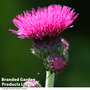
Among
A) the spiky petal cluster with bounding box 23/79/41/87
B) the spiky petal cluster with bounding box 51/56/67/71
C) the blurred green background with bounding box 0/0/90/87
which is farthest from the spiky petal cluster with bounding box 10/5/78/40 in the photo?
the blurred green background with bounding box 0/0/90/87

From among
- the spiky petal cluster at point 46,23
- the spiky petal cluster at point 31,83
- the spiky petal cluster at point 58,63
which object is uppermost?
the spiky petal cluster at point 46,23

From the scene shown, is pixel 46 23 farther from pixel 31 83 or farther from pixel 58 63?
pixel 31 83

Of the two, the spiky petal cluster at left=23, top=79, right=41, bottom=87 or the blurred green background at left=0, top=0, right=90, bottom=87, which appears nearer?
the spiky petal cluster at left=23, top=79, right=41, bottom=87

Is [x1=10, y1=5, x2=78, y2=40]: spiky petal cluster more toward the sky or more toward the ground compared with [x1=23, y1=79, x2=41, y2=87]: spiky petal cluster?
more toward the sky

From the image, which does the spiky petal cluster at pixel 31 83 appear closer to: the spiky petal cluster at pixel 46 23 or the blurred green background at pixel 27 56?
the spiky petal cluster at pixel 46 23

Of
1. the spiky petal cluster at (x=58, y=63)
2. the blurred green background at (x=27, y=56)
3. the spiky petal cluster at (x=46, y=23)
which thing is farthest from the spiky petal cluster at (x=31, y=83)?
the blurred green background at (x=27, y=56)

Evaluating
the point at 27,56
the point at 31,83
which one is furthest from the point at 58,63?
the point at 27,56

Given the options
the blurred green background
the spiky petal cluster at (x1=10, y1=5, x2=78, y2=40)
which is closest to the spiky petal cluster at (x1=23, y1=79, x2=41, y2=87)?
the spiky petal cluster at (x1=10, y1=5, x2=78, y2=40)

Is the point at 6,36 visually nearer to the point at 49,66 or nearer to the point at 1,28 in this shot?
the point at 1,28

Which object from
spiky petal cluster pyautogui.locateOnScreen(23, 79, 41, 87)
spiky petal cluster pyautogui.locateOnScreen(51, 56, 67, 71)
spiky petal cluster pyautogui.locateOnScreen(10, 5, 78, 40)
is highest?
spiky petal cluster pyautogui.locateOnScreen(10, 5, 78, 40)

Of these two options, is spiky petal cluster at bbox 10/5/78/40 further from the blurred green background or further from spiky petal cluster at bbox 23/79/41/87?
the blurred green background
